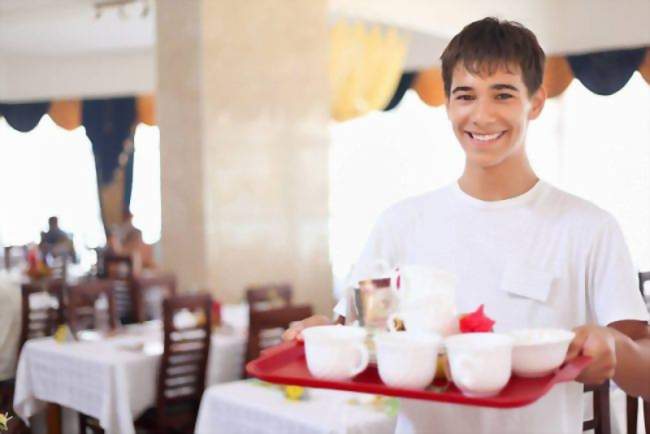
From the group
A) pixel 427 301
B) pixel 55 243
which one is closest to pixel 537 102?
pixel 427 301

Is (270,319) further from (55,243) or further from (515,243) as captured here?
(55,243)

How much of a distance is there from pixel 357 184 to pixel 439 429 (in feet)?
21.8

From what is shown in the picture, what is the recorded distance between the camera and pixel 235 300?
486cm

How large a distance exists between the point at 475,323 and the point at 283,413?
5.01 ft

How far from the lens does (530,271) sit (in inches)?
50.0

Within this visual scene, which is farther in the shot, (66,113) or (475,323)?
(66,113)

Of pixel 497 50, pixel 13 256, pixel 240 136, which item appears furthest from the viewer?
pixel 13 256

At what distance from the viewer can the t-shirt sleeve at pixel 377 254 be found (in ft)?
4.54

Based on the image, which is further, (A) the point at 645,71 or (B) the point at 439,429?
(A) the point at 645,71

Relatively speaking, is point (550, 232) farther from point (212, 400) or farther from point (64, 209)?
point (64, 209)

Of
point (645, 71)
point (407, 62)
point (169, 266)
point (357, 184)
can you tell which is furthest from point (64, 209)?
point (645, 71)

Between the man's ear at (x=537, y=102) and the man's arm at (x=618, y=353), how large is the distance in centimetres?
31

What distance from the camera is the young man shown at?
4.09 ft

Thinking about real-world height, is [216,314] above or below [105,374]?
above
